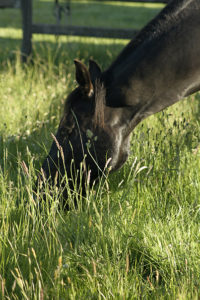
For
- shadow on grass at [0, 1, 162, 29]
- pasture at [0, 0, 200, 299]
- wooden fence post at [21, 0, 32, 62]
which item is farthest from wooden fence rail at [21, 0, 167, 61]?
shadow on grass at [0, 1, 162, 29]

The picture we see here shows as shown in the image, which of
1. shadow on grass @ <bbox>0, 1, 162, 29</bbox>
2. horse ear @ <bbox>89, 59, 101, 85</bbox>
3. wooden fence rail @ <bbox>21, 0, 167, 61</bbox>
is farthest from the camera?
shadow on grass @ <bbox>0, 1, 162, 29</bbox>

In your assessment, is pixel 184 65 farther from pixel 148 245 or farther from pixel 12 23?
pixel 12 23

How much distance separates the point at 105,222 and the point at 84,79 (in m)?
0.89

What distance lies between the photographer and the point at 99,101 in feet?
9.27

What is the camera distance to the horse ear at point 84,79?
8.62 feet

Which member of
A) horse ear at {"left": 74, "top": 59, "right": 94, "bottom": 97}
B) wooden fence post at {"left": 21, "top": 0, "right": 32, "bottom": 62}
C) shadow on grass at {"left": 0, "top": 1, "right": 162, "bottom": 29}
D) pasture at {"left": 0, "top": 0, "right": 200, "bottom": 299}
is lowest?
pasture at {"left": 0, "top": 0, "right": 200, "bottom": 299}

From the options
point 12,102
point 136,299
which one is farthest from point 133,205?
point 12,102

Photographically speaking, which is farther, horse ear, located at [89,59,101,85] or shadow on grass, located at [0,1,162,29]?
shadow on grass, located at [0,1,162,29]

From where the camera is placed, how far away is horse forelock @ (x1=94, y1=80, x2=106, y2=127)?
2.82 metres

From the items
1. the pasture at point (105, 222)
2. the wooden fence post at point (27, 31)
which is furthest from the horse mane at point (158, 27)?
the wooden fence post at point (27, 31)

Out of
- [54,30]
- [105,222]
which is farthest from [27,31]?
[105,222]

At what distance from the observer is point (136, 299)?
2.03m

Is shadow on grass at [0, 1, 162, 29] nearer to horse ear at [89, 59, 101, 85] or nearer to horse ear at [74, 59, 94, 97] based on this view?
horse ear at [89, 59, 101, 85]

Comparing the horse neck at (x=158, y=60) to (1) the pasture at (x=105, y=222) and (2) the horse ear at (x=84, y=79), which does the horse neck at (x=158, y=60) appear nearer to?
(2) the horse ear at (x=84, y=79)
